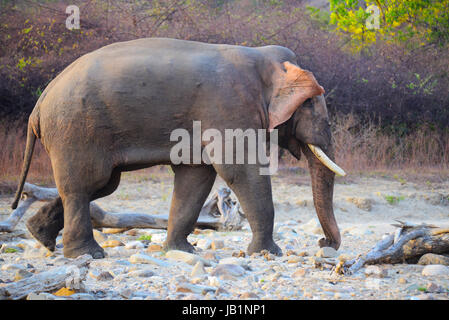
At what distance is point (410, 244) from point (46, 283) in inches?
123

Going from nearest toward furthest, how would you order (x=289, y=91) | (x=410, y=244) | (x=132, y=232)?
(x=410, y=244) < (x=289, y=91) < (x=132, y=232)

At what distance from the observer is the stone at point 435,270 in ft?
15.8

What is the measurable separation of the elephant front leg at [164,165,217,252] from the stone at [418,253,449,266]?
7.78ft

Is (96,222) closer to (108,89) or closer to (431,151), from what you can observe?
(108,89)

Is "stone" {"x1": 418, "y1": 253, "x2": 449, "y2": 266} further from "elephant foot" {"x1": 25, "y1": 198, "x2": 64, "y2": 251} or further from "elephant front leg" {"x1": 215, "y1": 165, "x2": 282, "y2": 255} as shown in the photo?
"elephant foot" {"x1": 25, "y1": 198, "x2": 64, "y2": 251}

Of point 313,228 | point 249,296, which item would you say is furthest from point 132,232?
point 249,296

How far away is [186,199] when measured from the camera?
651cm

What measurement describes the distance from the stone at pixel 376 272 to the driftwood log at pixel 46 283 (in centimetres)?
226

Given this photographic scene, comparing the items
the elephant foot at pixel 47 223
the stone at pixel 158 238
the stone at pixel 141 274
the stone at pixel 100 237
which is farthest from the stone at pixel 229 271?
the stone at pixel 100 237

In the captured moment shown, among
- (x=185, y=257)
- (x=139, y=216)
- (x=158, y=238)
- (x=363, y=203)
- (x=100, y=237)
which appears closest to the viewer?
(x=185, y=257)

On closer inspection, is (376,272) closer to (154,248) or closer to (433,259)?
(433,259)

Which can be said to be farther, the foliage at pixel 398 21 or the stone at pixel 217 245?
the foliage at pixel 398 21

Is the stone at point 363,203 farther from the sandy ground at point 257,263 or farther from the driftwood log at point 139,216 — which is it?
the driftwood log at point 139,216

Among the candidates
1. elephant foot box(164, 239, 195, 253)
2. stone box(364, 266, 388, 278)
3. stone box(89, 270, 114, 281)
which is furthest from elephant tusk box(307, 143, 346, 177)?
stone box(89, 270, 114, 281)
